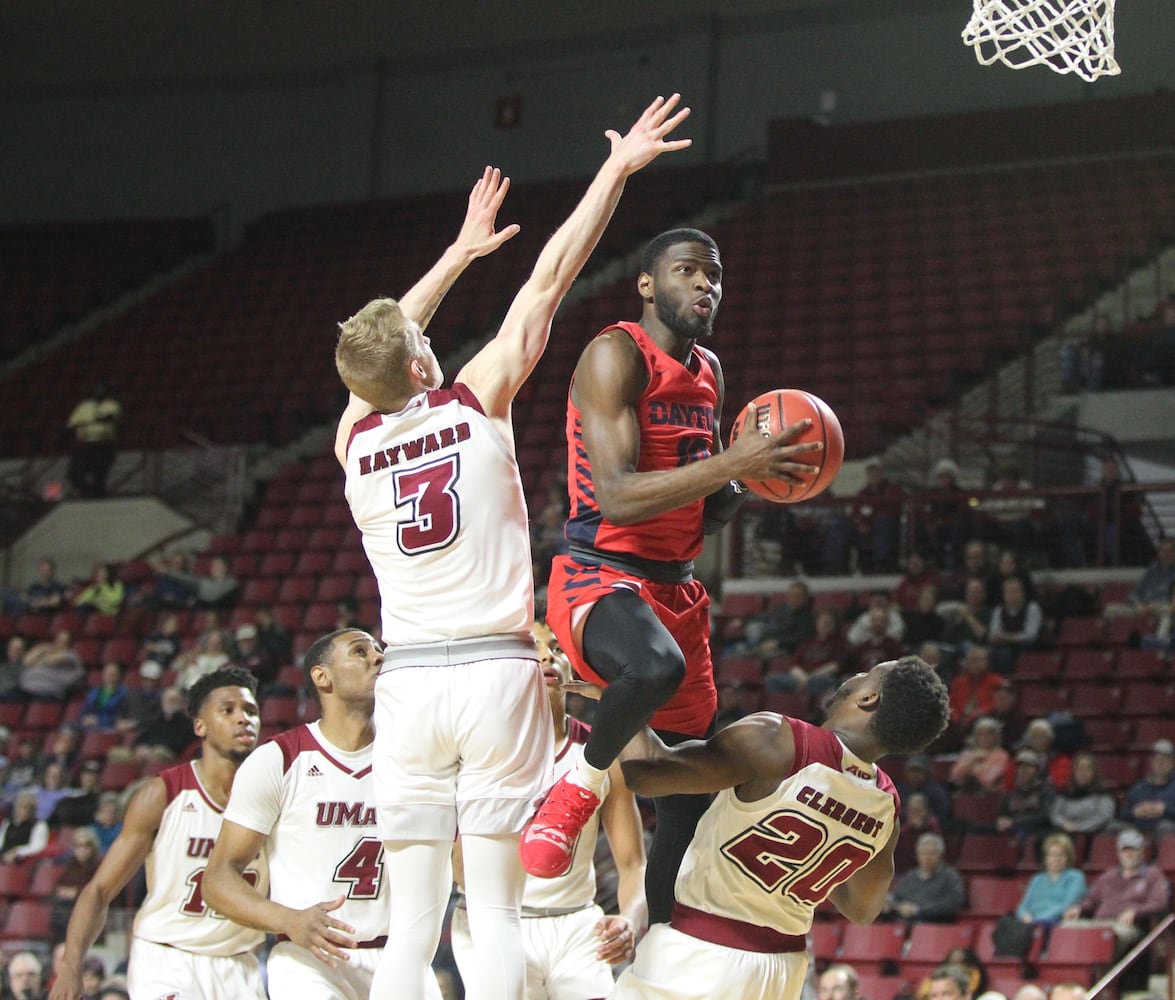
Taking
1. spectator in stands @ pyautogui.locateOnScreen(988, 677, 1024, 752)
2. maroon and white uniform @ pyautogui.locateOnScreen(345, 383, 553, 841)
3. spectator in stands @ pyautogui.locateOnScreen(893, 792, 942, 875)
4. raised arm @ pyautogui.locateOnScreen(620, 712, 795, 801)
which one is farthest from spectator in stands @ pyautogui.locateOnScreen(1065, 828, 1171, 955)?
maroon and white uniform @ pyautogui.locateOnScreen(345, 383, 553, 841)

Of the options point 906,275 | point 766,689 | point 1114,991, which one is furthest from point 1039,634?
Answer: point 906,275

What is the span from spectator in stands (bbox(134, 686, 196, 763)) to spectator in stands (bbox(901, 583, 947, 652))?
5.44 meters

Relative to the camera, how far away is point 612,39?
22.7 meters

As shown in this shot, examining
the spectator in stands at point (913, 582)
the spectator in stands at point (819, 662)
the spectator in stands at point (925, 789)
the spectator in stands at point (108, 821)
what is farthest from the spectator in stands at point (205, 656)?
the spectator in stands at point (925, 789)

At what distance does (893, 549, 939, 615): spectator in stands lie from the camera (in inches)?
496

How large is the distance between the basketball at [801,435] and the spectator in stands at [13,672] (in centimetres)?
1223

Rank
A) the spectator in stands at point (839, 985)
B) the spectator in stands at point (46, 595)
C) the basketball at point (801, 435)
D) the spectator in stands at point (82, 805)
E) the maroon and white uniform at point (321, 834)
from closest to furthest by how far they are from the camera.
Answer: the basketball at point (801, 435) < the maroon and white uniform at point (321, 834) < the spectator in stands at point (839, 985) < the spectator in stands at point (82, 805) < the spectator in stands at point (46, 595)

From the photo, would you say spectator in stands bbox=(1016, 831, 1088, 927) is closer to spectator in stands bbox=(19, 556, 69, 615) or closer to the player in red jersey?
the player in red jersey

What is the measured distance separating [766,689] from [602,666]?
7753mm

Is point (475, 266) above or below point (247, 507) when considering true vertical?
above

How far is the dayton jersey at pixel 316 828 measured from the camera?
550 cm

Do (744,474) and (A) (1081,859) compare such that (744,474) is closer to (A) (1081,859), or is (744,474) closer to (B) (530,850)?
(B) (530,850)

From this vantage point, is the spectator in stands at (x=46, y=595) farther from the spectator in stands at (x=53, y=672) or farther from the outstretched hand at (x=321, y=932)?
the outstretched hand at (x=321, y=932)

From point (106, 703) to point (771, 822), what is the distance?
36.3 feet
